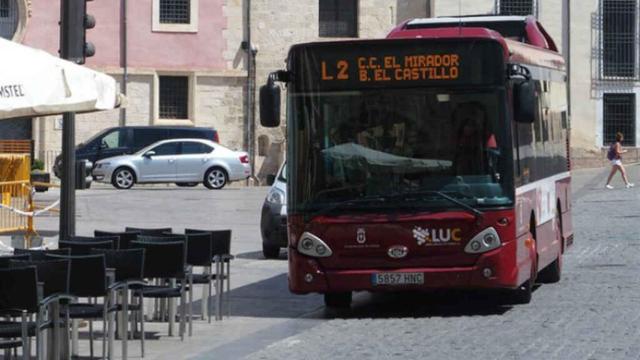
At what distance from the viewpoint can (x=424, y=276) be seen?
1525cm

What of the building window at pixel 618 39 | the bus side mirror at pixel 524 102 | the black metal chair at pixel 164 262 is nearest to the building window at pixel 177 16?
the building window at pixel 618 39

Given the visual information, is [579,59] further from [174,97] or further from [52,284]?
[52,284]

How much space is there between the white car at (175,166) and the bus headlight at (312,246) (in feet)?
96.7

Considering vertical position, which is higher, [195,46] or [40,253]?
[195,46]

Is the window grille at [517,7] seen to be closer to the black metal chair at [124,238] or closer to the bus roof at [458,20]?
the bus roof at [458,20]

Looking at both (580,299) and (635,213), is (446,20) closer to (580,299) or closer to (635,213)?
(580,299)

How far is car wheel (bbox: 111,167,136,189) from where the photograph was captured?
44.5m

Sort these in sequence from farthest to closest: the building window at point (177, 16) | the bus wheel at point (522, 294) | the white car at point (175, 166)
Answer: the building window at point (177, 16) → the white car at point (175, 166) → the bus wheel at point (522, 294)

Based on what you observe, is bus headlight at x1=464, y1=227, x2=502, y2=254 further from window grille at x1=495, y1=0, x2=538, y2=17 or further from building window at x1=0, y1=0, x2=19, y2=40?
window grille at x1=495, y1=0, x2=538, y2=17

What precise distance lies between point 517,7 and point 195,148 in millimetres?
15767

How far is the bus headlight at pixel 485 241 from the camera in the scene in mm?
15180

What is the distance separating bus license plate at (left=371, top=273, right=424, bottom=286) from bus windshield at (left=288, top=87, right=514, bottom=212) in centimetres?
66

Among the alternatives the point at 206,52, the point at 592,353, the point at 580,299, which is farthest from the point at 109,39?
the point at 592,353

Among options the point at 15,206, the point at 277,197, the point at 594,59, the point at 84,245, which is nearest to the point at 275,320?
the point at 84,245
